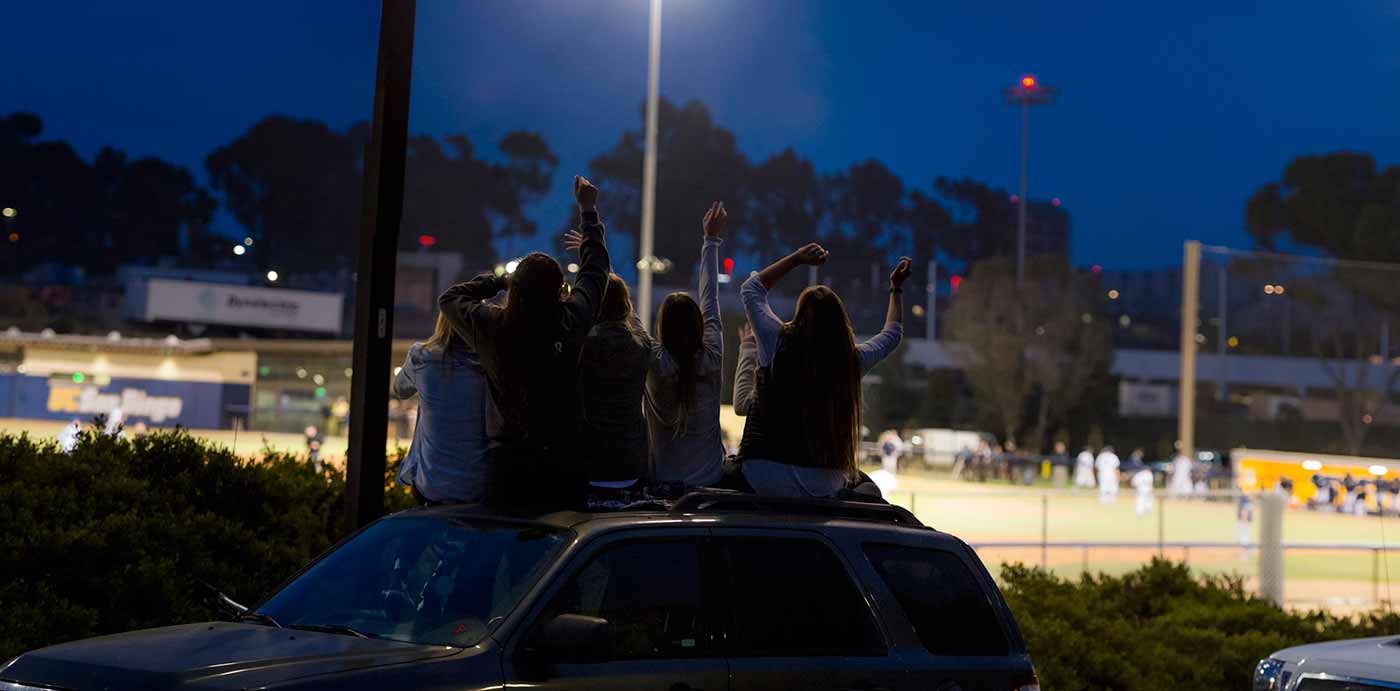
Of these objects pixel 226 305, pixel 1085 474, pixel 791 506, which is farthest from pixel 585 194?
pixel 226 305

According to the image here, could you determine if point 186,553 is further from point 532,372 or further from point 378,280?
point 532,372

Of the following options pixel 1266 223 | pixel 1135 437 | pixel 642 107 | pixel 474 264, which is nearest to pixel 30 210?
pixel 474 264

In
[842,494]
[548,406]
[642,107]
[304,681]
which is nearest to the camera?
[304,681]

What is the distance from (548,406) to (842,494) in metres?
1.31

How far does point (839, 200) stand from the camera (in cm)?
9475

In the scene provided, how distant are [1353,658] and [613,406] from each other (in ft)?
13.8

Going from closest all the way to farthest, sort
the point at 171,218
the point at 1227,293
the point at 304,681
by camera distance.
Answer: the point at 304,681, the point at 1227,293, the point at 171,218

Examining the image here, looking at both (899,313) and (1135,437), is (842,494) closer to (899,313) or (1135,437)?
(899,313)

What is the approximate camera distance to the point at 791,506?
579 centimetres

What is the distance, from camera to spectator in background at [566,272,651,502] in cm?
641

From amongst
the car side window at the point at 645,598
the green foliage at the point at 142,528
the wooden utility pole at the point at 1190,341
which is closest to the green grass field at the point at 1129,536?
the green foliage at the point at 142,528

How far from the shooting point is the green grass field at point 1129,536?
70.8ft

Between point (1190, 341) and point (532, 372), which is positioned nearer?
point (532, 372)

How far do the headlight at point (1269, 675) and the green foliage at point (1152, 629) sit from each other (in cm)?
162
